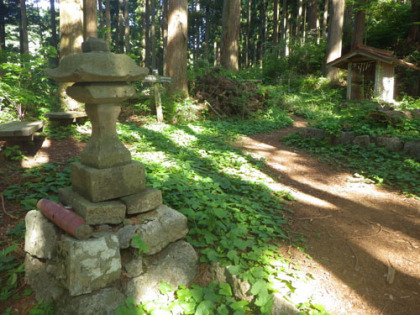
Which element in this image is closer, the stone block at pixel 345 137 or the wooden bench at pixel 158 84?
the stone block at pixel 345 137

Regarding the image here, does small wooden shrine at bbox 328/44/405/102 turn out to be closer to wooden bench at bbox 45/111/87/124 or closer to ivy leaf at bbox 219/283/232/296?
wooden bench at bbox 45/111/87/124

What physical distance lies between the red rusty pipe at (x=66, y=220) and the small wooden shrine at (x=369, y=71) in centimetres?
1374

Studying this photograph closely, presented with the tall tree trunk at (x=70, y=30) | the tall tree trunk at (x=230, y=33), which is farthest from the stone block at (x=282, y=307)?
the tall tree trunk at (x=230, y=33)

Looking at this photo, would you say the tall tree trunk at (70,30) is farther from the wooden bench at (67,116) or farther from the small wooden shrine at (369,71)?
the small wooden shrine at (369,71)

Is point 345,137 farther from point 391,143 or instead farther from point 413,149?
point 413,149

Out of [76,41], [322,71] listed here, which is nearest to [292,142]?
[76,41]

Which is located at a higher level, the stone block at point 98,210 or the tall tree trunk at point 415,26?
the tall tree trunk at point 415,26

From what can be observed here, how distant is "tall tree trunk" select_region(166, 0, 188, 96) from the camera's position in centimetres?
998

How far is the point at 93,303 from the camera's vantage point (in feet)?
7.33

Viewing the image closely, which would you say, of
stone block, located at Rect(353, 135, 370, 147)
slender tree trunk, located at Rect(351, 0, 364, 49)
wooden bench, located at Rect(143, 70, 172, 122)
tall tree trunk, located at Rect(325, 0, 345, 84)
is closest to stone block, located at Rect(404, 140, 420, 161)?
stone block, located at Rect(353, 135, 370, 147)

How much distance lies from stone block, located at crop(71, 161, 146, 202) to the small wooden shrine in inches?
515

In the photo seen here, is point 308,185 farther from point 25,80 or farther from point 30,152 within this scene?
point 25,80

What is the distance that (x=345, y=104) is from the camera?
12.7m

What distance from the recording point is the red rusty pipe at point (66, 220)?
2.39 meters
